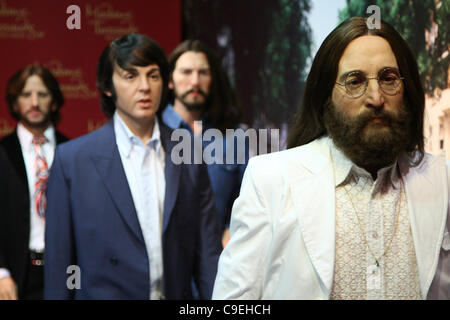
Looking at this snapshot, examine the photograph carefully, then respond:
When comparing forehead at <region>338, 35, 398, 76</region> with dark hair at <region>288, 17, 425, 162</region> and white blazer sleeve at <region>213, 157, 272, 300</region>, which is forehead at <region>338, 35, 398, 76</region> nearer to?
dark hair at <region>288, 17, 425, 162</region>

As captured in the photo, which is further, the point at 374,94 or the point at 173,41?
the point at 173,41

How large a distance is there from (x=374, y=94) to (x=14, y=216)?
2644 millimetres

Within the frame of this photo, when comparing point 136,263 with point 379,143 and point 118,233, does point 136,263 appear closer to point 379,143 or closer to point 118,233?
point 118,233

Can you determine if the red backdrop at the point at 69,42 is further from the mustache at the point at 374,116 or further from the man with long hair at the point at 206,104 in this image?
the mustache at the point at 374,116

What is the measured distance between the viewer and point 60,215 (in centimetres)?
406

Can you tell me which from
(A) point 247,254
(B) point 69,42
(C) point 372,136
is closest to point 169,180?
(A) point 247,254

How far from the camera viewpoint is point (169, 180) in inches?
161

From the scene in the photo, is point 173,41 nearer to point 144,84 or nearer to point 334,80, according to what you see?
point 144,84

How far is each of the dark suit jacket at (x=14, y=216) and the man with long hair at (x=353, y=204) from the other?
2115 mm

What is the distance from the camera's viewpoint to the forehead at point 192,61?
5.43 meters

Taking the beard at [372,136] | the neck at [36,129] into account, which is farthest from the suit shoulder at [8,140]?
the beard at [372,136]

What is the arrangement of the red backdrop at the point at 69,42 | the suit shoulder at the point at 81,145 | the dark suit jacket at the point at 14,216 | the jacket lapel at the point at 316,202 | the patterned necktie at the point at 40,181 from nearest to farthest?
1. the jacket lapel at the point at 316,202
2. the suit shoulder at the point at 81,145
3. the dark suit jacket at the point at 14,216
4. the patterned necktie at the point at 40,181
5. the red backdrop at the point at 69,42

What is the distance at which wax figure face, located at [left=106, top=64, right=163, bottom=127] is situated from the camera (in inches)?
163

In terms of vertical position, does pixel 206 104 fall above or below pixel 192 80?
below
